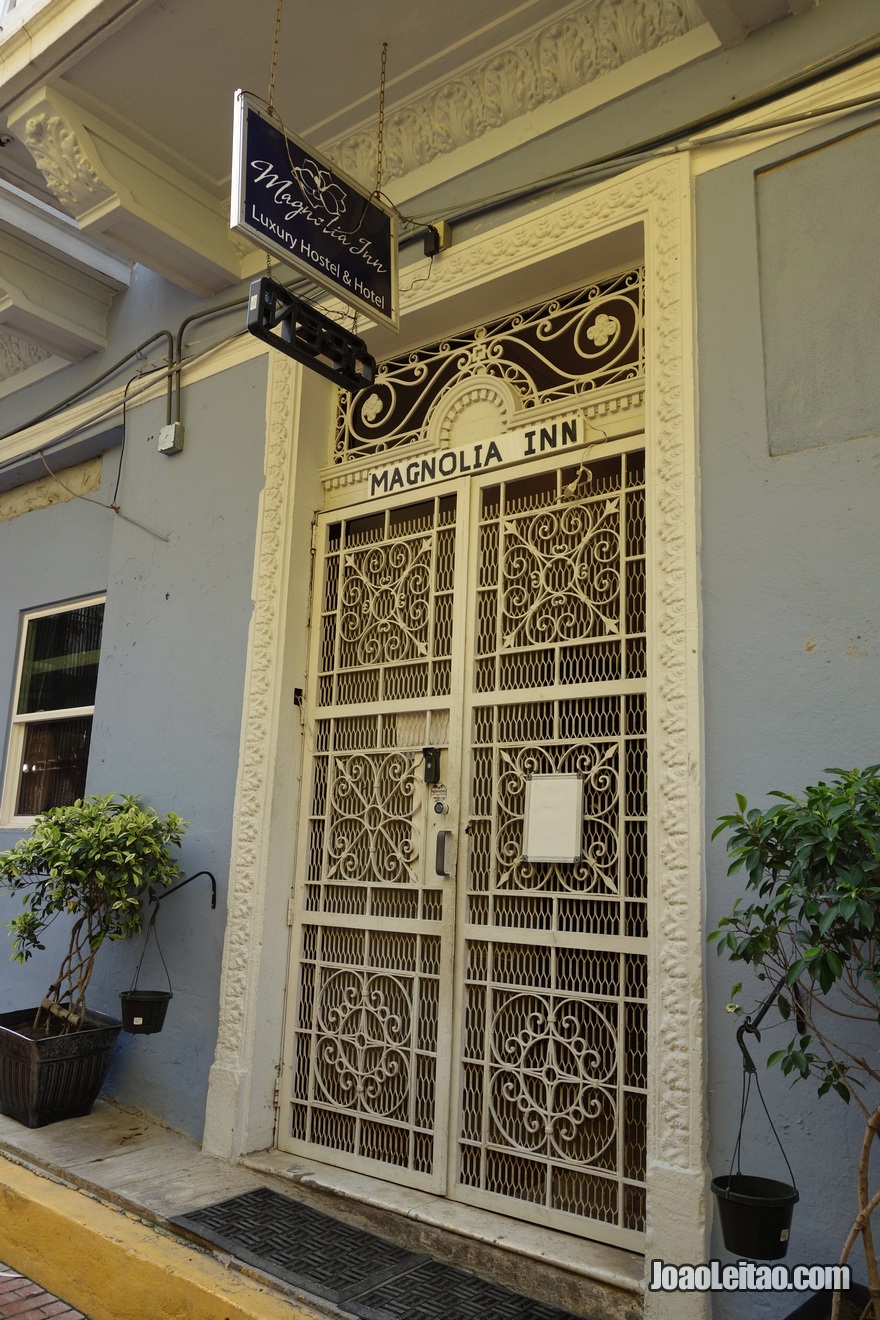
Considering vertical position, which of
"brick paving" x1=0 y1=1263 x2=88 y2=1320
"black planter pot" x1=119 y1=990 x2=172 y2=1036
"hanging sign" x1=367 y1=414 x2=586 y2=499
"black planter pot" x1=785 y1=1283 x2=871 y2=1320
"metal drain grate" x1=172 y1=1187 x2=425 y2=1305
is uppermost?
"hanging sign" x1=367 y1=414 x2=586 y2=499

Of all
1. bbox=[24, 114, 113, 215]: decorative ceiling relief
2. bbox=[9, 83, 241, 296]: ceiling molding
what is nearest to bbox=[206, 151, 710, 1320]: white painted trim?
bbox=[9, 83, 241, 296]: ceiling molding

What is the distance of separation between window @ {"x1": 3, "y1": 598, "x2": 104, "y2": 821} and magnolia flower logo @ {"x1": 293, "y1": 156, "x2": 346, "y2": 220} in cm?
337

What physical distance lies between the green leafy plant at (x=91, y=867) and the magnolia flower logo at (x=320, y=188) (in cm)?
278

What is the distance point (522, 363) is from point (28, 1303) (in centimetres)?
410

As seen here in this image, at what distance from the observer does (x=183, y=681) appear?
5.09m

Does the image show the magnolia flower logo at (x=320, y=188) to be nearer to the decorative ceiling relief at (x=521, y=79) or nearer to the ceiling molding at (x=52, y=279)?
the decorative ceiling relief at (x=521, y=79)

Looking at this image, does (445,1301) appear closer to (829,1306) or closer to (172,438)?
(829,1306)

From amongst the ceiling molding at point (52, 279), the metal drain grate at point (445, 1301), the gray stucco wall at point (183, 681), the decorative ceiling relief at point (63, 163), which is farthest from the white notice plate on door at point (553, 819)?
the ceiling molding at point (52, 279)

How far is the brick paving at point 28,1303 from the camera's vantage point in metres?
3.38

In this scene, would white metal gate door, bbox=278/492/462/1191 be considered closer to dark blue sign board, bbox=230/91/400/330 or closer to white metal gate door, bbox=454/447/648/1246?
white metal gate door, bbox=454/447/648/1246

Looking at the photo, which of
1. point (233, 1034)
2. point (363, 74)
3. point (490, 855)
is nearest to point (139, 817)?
point (233, 1034)

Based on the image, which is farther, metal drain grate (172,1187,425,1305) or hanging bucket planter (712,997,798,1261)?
metal drain grate (172,1187,425,1305)

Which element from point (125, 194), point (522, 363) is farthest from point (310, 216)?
point (125, 194)

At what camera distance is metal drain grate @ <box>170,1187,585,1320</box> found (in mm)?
3084
